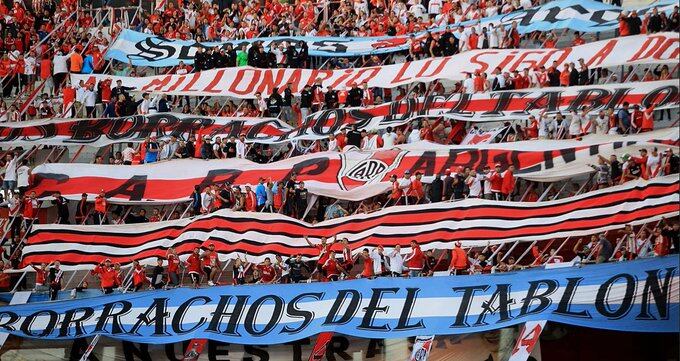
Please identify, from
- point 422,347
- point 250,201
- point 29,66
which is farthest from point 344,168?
point 29,66

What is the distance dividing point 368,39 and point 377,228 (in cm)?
833

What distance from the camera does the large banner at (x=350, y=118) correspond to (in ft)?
102

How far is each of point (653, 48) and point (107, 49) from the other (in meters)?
15.2

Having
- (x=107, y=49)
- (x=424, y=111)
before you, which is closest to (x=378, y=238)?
(x=424, y=111)

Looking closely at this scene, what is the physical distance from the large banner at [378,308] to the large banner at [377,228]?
2.00m

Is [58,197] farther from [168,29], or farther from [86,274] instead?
[168,29]

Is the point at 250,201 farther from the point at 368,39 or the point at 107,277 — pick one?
the point at 368,39

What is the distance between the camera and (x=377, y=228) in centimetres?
3031

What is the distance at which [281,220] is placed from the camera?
3138cm

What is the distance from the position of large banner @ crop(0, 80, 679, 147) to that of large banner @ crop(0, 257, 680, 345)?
5.72m

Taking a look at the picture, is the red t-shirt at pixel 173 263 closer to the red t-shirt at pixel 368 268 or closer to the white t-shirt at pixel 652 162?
the red t-shirt at pixel 368 268

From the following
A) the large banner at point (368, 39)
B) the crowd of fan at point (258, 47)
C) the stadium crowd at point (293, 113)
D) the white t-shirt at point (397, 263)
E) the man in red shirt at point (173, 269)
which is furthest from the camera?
the crowd of fan at point (258, 47)

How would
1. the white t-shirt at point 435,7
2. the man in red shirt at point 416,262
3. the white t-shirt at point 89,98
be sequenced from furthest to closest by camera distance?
the white t-shirt at point 435,7 < the white t-shirt at point 89,98 < the man in red shirt at point 416,262

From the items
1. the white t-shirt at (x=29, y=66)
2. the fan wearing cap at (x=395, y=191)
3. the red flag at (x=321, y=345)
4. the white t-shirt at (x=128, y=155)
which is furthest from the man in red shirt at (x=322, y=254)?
the white t-shirt at (x=29, y=66)
